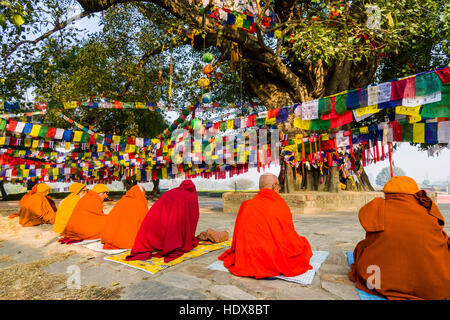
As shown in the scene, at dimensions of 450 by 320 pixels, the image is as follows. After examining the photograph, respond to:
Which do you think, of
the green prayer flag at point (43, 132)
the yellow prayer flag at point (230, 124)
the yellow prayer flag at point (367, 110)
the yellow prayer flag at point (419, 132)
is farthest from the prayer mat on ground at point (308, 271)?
the green prayer flag at point (43, 132)

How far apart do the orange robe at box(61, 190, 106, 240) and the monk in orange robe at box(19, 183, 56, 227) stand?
2763mm

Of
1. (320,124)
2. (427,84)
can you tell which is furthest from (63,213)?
(427,84)

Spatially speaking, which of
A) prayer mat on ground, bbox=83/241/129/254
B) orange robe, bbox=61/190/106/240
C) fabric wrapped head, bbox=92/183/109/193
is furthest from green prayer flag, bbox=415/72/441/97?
orange robe, bbox=61/190/106/240

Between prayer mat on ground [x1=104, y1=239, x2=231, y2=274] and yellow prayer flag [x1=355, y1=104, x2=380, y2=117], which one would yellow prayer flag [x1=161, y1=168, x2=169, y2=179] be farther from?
yellow prayer flag [x1=355, y1=104, x2=380, y2=117]

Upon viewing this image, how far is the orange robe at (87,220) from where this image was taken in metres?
5.54

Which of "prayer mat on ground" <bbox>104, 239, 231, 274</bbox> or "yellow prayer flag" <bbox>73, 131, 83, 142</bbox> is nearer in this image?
"prayer mat on ground" <bbox>104, 239, 231, 274</bbox>

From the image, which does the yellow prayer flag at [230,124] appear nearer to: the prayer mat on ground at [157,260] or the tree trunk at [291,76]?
the tree trunk at [291,76]

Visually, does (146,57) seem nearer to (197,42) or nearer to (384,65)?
(197,42)

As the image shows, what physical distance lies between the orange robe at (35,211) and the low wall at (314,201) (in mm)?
6434

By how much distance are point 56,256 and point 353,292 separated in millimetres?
4475

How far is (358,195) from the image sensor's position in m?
11.7

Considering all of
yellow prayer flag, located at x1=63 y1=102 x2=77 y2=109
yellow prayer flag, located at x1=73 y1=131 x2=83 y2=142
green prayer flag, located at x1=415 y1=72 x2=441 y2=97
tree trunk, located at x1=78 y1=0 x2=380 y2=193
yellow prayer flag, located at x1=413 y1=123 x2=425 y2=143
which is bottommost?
yellow prayer flag, located at x1=413 y1=123 x2=425 y2=143

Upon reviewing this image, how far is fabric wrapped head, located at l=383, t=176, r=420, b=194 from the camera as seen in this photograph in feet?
9.06
